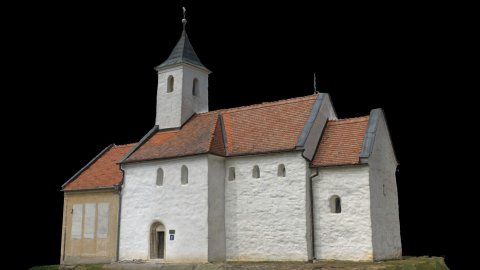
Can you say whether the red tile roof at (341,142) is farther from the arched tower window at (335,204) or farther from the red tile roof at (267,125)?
the arched tower window at (335,204)

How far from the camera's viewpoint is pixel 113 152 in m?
33.7

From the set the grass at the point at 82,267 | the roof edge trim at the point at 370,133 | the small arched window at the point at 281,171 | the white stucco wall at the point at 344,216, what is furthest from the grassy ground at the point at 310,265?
the roof edge trim at the point at 370,133

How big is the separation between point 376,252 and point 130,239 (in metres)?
13.3

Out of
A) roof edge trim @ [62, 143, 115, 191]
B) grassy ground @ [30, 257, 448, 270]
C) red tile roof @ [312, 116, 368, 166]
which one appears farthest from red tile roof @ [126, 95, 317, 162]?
roof edge trim @ [62, 143, 115, 191]

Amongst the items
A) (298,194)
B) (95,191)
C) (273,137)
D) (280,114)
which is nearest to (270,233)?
(298,194)

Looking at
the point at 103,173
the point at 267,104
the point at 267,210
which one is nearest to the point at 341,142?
the point at 267,210

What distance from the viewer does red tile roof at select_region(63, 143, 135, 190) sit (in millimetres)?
29859

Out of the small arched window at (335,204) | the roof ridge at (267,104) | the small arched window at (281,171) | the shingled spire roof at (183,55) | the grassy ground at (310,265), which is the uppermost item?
the shingled spire roof at (183,55)

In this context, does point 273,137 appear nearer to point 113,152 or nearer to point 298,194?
point 298,194

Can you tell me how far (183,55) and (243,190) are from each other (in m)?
9.90

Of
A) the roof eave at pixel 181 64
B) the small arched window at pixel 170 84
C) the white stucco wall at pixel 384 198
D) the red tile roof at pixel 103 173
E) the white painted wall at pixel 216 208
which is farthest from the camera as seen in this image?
the small arched window at pixel 170 84

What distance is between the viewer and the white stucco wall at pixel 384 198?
2297 centimetres

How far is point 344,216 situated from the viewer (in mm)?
22969

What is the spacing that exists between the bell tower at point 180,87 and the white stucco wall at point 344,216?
32.8 feet
